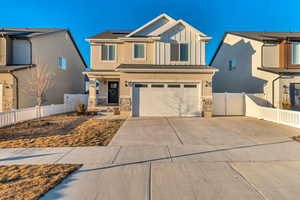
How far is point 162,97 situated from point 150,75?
1.88 m

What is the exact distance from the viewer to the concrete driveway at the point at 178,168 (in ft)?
Answer: 9.48

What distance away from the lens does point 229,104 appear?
12.7m

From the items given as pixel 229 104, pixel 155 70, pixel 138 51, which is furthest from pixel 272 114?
pixel 138 51

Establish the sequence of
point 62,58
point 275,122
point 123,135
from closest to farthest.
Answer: point 123,135, point 275,122, point 62,58

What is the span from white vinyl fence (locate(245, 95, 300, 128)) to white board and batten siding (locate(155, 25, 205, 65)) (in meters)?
4.82

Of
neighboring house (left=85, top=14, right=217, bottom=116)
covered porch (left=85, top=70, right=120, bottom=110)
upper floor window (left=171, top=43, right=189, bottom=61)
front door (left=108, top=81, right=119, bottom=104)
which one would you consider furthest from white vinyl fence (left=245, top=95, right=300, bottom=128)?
front door (left=108, top=81, right=119, bottom=104)

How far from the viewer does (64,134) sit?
270 inches

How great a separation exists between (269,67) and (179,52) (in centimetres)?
831

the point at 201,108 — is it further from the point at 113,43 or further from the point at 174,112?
the point at 113,43

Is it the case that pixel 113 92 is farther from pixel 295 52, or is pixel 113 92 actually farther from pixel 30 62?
pixel 295 52

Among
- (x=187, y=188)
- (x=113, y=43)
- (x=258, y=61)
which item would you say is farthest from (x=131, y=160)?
(x=258, y=61)

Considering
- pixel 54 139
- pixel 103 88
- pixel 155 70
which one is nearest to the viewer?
pixel 54 139

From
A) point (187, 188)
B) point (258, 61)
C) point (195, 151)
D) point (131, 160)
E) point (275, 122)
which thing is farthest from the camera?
point (258, 61)

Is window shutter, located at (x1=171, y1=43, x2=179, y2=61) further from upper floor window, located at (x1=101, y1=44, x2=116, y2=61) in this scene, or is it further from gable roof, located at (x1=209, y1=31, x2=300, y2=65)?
gable roof, located at (x1=209, y1=31, x2=300, y2=65)
